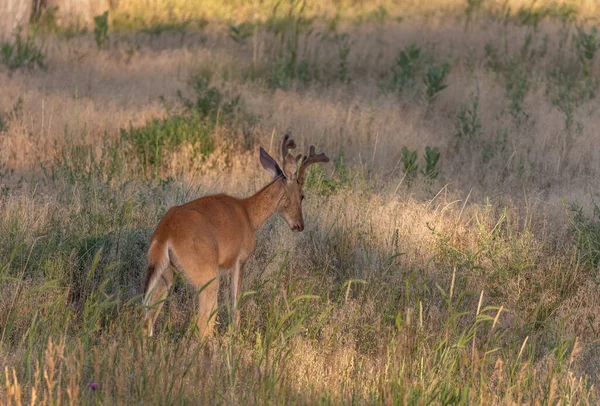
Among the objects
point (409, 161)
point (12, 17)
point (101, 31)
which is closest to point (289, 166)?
point (409, 161)

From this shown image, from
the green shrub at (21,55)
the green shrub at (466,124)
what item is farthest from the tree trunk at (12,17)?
the green shrub at (466,124)

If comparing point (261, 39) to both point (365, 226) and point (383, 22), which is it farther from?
point (365, 226)

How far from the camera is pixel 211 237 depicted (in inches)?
226

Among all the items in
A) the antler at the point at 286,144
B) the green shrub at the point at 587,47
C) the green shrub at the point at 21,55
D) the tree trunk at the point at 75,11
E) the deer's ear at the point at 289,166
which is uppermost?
the antler at the point at 286,144

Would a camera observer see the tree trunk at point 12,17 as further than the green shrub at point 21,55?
Yes

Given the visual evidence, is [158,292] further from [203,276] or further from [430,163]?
[430,163]

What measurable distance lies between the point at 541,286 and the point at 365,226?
5.20ft

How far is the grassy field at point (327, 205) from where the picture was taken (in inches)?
195

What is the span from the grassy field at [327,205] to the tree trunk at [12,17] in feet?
1.22

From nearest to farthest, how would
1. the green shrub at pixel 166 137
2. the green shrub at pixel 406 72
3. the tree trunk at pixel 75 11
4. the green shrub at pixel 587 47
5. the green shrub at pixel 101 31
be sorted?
the green shrub at pixel 166 137, the green shrub at pixel 406 72, the green shrub at pixel 587 47, the green shrub at pixel 101 31, the tree trunk at pixel 75 11

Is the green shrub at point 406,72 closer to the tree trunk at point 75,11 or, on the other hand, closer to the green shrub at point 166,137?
the green shrub at point 166,137

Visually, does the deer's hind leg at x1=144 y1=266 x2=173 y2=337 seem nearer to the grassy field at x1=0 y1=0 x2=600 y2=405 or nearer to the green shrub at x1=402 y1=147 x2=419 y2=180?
the grassy field at x1=0 y1=0 x2=600 y2=405

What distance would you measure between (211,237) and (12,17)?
1139cm

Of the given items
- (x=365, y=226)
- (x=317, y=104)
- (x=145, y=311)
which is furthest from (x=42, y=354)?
(x=317, y=104)
